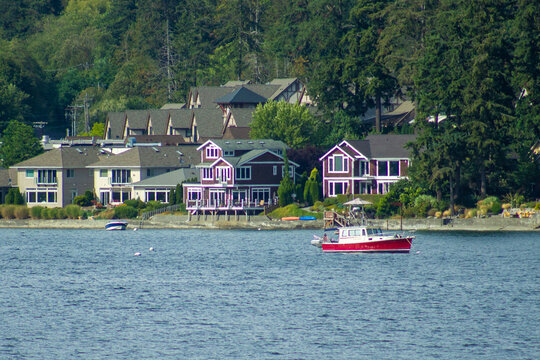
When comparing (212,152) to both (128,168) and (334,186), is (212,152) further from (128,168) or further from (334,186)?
(334,186)

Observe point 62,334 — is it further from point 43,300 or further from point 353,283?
point 353,283

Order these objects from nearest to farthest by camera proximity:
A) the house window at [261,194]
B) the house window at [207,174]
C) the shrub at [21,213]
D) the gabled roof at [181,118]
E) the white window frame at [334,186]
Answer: the white window frame at [334,186], the house window at [261,194], the house window at [207,174], the shrub at [21,213], the gabled roof at [181,118]

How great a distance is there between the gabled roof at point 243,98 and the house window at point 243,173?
28.8 metres

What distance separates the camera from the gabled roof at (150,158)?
379 ft

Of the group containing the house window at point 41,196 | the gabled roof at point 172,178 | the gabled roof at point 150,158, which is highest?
the gabled roof at point 150,158

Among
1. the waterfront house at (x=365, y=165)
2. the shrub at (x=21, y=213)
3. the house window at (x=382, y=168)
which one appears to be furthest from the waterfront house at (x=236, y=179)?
the shrub at (x=21, y=213)

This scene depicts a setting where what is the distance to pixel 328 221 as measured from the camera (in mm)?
95125

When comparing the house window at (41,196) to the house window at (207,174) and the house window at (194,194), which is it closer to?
the house window at (194,194)

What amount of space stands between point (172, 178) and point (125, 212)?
7.66 meters

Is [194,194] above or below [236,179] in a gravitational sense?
below

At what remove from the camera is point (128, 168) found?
11525 cm

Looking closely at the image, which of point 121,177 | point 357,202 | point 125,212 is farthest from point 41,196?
point 357,202

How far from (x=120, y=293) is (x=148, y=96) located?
11838 centimetres

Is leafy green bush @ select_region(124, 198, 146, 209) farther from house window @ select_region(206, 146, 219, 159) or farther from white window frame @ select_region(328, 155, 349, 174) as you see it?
white window frame @ select_region(328, 155, 349, 174)
